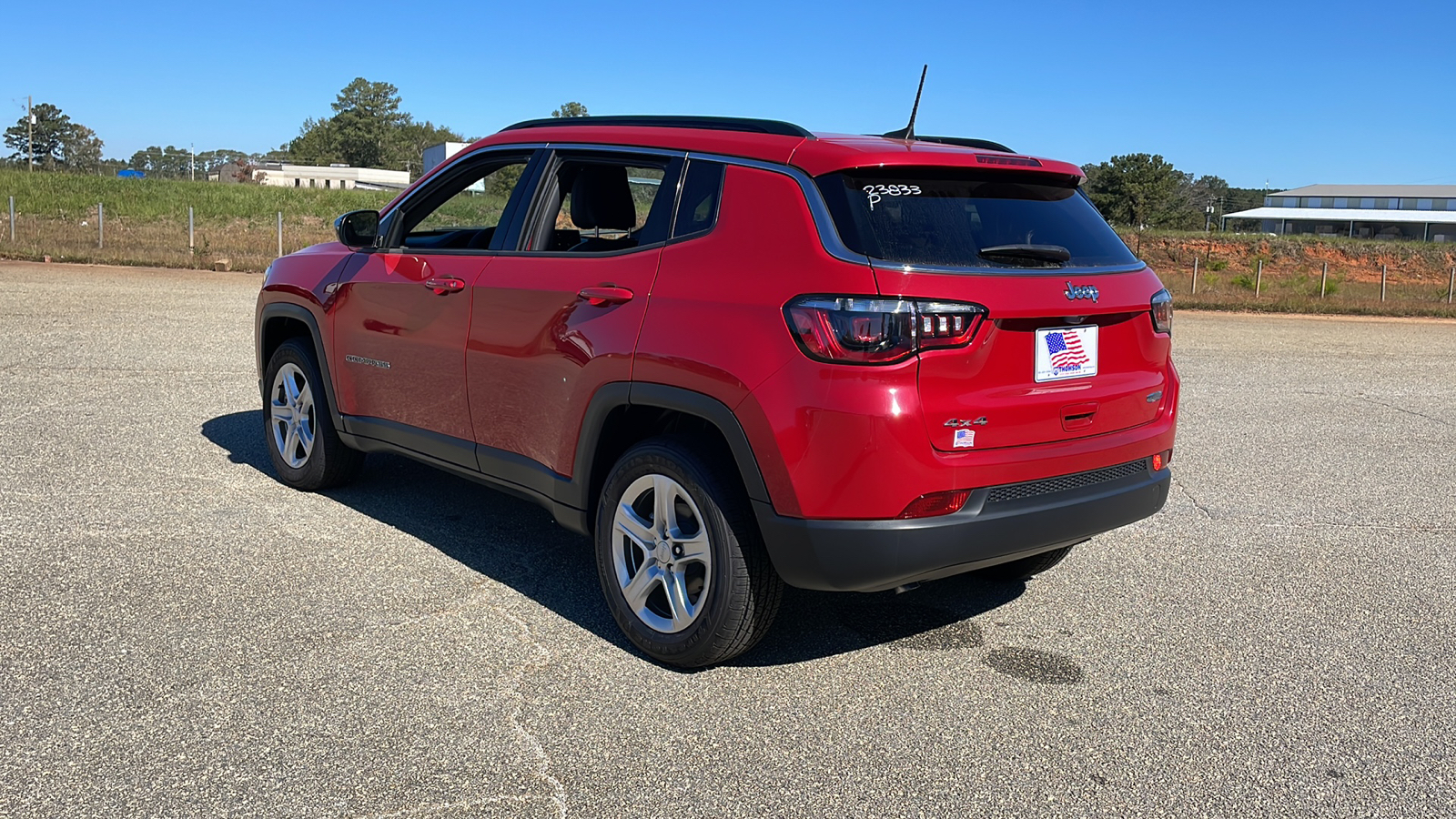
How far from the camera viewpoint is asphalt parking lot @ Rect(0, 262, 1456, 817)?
10.2ft

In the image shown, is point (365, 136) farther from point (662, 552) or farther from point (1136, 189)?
point (662, 552)

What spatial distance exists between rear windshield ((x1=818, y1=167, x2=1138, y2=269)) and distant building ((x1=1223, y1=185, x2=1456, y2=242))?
344ft

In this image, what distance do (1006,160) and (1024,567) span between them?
1.87m

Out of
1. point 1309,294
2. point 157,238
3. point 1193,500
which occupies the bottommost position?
point 1193,500

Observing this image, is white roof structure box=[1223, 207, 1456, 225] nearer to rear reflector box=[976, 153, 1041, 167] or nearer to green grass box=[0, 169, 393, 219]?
green grass box=[0, 169, 393, 219]

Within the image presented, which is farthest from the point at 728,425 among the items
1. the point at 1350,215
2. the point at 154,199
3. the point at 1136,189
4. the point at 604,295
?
the point at 1350,215

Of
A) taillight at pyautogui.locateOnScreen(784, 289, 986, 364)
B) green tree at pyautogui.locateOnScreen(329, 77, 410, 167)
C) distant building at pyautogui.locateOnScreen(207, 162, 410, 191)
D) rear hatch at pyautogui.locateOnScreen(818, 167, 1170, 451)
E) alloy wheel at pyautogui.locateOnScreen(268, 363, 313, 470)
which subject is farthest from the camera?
green tree at pyautogui.locateOnScreen(329, 77, 410, 167)

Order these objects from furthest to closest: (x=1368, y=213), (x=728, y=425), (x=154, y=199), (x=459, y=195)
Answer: (x=1368, y=213) → (x=154, y=199) → (x=459, y=195) → (x=728, y=425)

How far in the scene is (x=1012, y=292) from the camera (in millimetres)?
3486

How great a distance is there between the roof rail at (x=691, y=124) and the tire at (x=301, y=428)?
5.98 ft

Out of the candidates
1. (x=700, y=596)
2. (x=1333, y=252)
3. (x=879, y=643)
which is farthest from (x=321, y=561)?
(x=1333, y=252)

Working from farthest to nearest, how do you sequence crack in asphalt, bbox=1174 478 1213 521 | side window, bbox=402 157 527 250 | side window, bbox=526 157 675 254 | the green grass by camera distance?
the green grass, crack in asphalt, bbox=1174 478 1213 521, side window, bbox=402 157 527 250, side window, bbox=526 157 675 254

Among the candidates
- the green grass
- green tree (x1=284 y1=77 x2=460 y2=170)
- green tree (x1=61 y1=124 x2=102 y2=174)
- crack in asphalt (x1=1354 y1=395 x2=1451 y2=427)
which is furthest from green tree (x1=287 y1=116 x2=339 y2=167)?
crack in asphalt (x1=1354 y1=395 x2=1451 y2=427)

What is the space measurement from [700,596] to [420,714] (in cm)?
94
